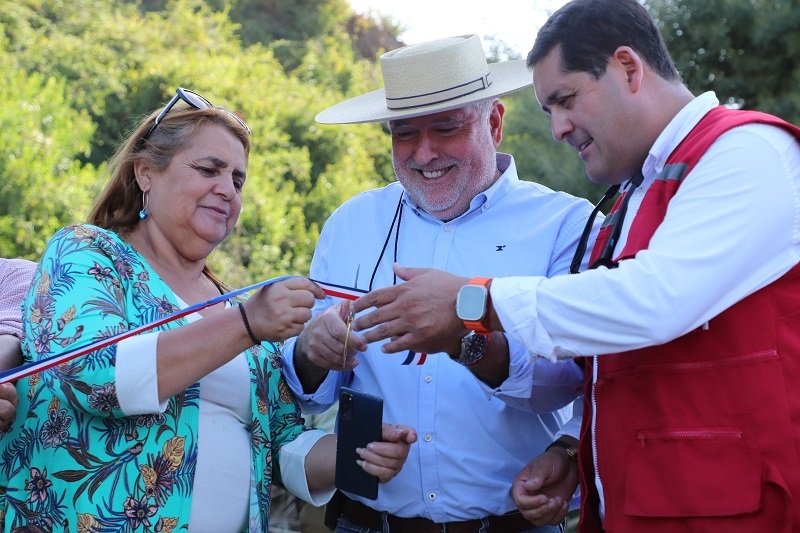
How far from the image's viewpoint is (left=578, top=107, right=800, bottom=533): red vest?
2.52 metres

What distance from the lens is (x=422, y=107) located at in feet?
12.4

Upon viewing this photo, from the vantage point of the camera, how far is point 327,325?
3.37m

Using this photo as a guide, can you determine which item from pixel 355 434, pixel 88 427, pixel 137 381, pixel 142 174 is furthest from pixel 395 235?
pixel 88 427

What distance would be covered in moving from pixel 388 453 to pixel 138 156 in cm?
159

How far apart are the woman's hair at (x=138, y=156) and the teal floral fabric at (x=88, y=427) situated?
34cm

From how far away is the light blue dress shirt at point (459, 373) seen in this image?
3494 millimetres

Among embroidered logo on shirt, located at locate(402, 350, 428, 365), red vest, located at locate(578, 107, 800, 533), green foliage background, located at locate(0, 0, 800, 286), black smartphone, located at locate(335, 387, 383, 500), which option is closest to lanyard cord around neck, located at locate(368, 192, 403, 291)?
embroidered logo on shirt, located at locate(402, 350, 428, 365)

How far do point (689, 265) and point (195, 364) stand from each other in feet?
5.23

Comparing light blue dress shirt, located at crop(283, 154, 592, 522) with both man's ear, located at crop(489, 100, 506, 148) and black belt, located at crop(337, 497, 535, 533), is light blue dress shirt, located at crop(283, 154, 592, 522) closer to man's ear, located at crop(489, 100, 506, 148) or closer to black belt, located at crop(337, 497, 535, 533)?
black belt, located at crop(337, 497, 535, 533)

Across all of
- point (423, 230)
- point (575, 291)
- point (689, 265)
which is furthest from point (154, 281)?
point (689, 265)

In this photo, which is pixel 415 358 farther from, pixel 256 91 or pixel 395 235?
pixel 256 91

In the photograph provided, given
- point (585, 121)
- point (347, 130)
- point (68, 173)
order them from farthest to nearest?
point (347, 130), point (68, 173), point (585, 121)

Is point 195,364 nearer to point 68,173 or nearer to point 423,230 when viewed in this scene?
point 423,230

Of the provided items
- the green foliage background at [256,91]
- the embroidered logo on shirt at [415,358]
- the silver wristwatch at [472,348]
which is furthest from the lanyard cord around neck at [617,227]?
the green foliage background at [256,91]
